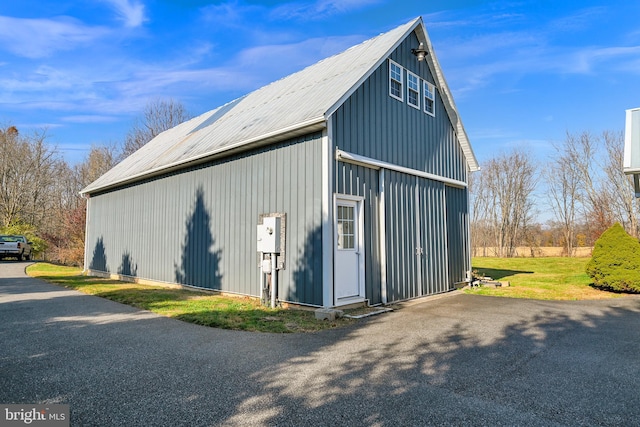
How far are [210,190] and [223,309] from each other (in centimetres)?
390

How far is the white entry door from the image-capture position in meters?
7.24

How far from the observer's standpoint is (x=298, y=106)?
8.40 metres

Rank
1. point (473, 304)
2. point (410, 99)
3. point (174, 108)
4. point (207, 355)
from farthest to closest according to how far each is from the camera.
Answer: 1. point (174, 108)
2. point (410, 99)
3. point (473, 304)
4. point (207, 355)

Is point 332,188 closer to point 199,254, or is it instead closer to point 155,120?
point 199,254

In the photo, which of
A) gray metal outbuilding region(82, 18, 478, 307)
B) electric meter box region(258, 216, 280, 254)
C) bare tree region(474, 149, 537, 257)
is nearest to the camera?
gray metal outbuilding region(82, 18, 478, 307)

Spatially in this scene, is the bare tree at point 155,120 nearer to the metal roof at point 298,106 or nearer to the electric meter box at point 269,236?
the metal roof at point 298,106

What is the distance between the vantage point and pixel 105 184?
14.5m

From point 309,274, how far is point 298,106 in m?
3.90

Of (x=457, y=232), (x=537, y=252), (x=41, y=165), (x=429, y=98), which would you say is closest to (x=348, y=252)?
(x=457, y=232)

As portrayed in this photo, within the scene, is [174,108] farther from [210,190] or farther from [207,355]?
[207,355]

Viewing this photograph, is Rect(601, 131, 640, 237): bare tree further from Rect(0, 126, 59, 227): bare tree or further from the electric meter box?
Rect(0, 126, 59, 227): bare tree

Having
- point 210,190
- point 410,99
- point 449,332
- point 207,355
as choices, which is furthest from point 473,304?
point 210,190

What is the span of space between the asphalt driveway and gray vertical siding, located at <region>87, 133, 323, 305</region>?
2060 millimetres

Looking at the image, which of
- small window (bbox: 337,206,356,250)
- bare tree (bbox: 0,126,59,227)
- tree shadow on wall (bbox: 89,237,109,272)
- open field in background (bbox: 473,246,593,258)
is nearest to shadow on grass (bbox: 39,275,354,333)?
small window (bbox: 337,206,356,250)
